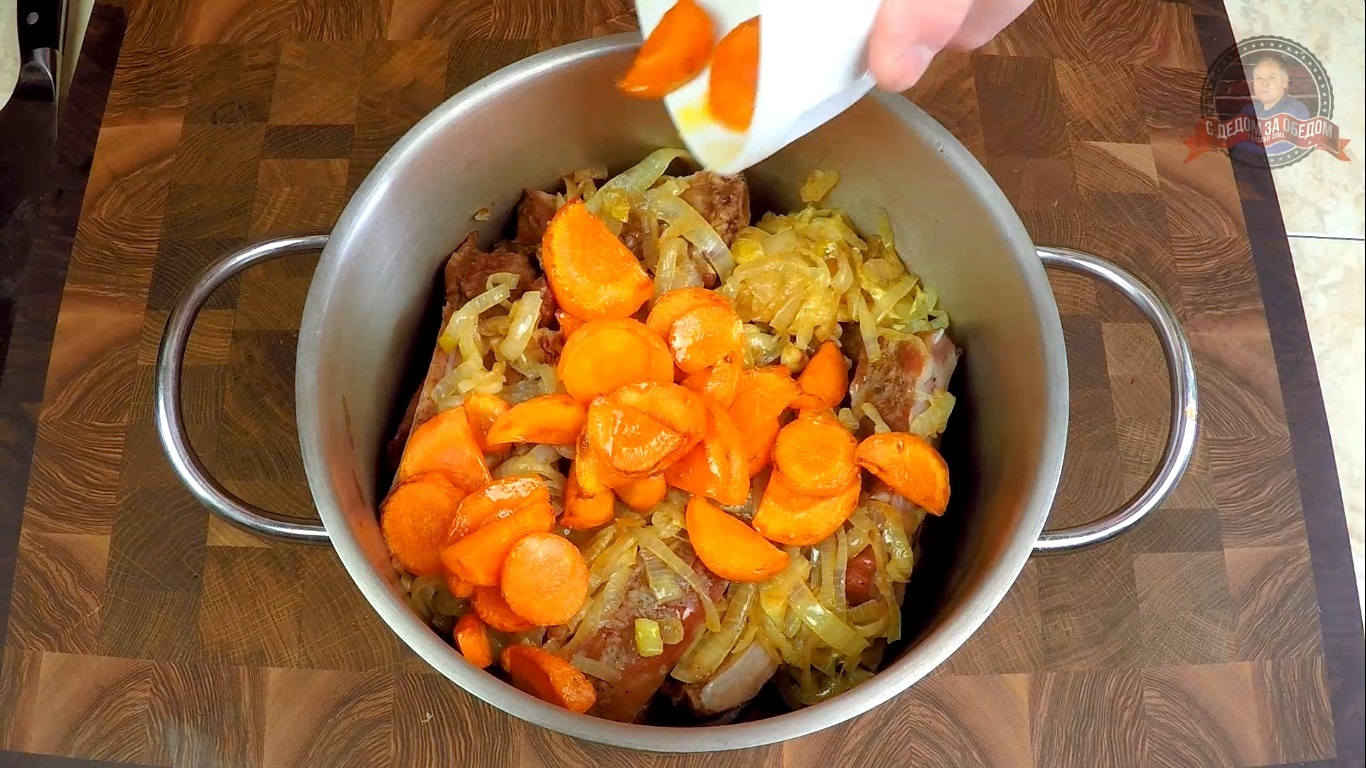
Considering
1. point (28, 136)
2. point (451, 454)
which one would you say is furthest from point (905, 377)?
point (28, 136)

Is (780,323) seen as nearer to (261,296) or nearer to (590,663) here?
(590,663)

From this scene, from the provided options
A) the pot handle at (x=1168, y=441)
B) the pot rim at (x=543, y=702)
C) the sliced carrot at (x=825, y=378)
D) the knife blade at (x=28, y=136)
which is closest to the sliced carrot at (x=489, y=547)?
the pot rim at (x=543, y=702)

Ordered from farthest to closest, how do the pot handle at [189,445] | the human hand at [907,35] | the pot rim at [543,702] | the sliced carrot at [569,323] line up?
1. the sliced carrot at [569,323]
2. the pot handle at [189,445]
3. the pot rim at [543,702]
4. the human hand at [907,35]

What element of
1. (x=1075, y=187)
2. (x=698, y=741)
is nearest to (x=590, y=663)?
(x=698, y=741)

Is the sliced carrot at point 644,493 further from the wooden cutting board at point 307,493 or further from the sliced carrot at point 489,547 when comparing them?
the wooden cutting board at point 307,493

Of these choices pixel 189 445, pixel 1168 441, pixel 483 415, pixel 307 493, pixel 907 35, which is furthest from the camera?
pixel 307 493

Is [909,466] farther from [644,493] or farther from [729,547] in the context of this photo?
[644,493]

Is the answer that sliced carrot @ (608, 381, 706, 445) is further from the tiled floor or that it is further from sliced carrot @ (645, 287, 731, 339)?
the tiled floor

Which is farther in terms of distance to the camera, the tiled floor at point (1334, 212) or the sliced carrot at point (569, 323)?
the tiled floor at point (1334, 212)
